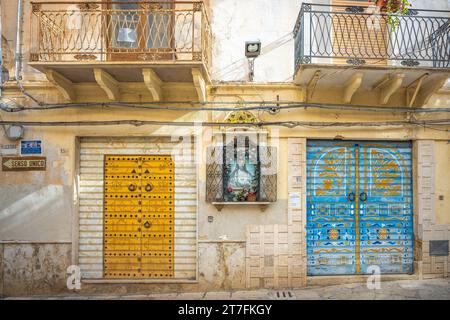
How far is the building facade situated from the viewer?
694cm

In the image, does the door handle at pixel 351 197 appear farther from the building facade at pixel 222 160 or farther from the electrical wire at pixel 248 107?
the electrical wire at pixel 248 107

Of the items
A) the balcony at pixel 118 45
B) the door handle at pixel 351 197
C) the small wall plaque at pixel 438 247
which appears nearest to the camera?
the balcony at pixel 118 45

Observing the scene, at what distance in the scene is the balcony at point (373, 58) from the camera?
637 centimetres

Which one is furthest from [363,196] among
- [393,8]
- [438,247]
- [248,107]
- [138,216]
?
[138,216]

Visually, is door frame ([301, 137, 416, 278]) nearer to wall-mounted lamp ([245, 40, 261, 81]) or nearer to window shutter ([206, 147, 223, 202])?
window shutter ([206, 147, 223, 202])

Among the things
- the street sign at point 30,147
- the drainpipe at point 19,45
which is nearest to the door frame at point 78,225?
the street sign at point 30,147

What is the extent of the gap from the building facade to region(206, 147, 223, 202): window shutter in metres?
0.02

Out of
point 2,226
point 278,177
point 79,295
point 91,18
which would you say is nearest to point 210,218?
point 278,177

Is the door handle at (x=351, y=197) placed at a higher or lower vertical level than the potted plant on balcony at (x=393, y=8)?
lower

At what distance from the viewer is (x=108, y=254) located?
7113 mm

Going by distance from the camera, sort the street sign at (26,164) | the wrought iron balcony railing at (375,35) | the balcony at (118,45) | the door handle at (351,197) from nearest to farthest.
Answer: the balcony at (118,45)
the wrought iron balcony railing at (375,35)
the street sign at (26,164)
the door handle at (351,197)

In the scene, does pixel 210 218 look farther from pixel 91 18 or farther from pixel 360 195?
pixel 91 18

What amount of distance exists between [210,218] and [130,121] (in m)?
2.48

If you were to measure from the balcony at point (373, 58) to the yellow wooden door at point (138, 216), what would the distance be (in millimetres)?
3442
